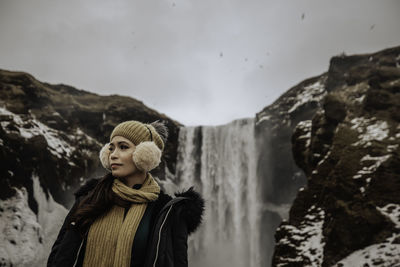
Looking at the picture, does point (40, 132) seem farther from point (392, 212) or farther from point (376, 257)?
point (392, 212)

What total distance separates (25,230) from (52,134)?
26.4ft

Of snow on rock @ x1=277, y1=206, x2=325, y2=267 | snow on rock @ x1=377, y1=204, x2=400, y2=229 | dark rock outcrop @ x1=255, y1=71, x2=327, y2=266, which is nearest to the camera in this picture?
snow on rock @ x1=377, y1=204, x2=400, y2=229

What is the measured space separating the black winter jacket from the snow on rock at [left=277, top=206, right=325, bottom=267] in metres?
10.8

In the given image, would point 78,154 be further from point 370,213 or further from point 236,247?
point 370,213

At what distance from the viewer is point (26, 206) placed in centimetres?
1912

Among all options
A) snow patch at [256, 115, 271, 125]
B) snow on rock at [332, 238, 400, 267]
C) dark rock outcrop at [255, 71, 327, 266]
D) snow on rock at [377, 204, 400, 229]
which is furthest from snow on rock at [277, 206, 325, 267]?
snow patch at [256, 115, 271, 125]

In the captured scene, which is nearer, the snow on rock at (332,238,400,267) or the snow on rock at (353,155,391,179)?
the snow on rock at (332,238,400,267)

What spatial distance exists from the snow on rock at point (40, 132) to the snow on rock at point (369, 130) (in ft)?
66.2

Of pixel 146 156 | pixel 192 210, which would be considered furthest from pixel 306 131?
pixel 146 156

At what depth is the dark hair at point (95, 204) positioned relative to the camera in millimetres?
2340

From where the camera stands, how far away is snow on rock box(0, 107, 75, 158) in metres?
21.4

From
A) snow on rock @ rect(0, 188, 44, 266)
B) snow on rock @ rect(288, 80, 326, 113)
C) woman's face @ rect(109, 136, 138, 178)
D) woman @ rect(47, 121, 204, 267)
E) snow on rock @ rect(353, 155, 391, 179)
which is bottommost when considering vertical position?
snow on rock @ rect(0, 188, 44, 266)

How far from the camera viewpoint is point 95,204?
238cm

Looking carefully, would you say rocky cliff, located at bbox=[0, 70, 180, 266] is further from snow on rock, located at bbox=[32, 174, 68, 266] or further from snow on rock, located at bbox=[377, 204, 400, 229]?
snow on rock, located at bbox=[377, 204, 400, 229]
